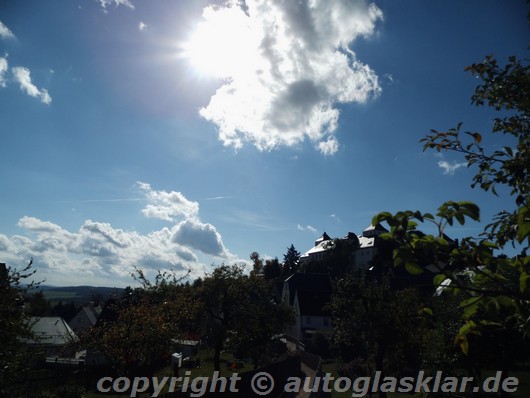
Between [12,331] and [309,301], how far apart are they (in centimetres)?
6174

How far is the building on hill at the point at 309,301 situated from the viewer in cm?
6306

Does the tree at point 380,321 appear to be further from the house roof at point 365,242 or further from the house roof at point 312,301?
the house roof at point 365,242

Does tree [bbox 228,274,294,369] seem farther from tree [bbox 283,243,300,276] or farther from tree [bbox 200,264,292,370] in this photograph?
tree [bbox 283,243,300,276]

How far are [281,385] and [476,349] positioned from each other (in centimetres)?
1646

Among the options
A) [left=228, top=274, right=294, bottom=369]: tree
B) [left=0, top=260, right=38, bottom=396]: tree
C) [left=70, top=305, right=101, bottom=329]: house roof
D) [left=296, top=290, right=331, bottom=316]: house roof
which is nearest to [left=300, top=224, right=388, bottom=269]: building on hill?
[left=296, top=290, right=331, bottom=316]: house roof

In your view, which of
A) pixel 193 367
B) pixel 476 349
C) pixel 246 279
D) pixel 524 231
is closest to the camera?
pixel 524 231

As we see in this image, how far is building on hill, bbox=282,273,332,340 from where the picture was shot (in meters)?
63.1

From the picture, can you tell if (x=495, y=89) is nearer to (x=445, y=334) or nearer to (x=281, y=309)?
(x=445, y=334)

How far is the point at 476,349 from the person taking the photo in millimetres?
10312

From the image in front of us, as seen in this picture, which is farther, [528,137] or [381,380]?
[381,380]

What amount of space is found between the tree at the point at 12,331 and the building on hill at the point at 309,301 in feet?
164

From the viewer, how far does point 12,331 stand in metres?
8.40

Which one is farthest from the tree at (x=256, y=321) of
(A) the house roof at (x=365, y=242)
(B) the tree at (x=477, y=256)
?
(A) the house roof at (x=365, y=242)

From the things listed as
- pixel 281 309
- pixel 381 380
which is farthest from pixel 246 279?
pixel 381 380
